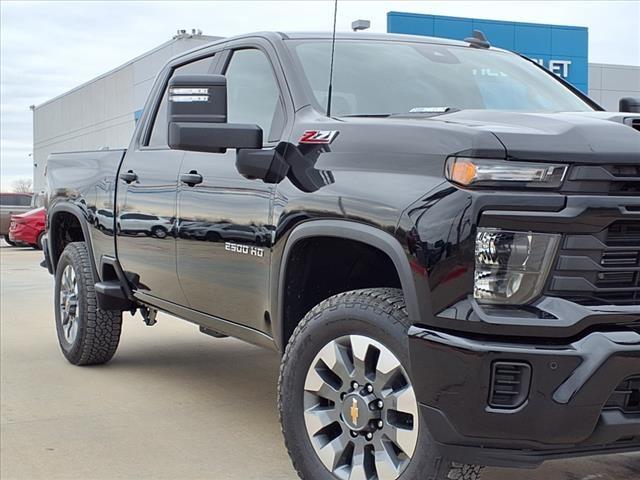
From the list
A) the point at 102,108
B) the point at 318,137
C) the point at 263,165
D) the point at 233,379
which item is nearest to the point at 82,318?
the point at 233,379

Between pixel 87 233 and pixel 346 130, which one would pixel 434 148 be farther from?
pixel 87 233

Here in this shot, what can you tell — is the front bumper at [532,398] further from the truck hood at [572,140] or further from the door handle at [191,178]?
the door handle at [191,178]

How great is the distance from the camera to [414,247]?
301 cm

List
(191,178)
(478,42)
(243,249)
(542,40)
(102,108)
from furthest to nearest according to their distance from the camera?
1. (102,108)
2. (542,40)
3. (478,42)
4. (191,178)
5. (243,249)

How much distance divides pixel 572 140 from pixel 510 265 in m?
0.46

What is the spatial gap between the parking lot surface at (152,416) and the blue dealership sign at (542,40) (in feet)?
59.5

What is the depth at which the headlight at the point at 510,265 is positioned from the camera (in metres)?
2.84

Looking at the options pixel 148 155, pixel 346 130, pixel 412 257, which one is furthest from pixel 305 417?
pixel 148 155

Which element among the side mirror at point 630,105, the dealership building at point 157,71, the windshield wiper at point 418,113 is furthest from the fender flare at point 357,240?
the dealership building at point 157,71

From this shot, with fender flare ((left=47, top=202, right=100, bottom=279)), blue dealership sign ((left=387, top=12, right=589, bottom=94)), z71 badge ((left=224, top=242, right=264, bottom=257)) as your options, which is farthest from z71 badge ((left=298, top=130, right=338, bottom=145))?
blue dealership sign ((left=387, top=12, right=589, bottom=94))

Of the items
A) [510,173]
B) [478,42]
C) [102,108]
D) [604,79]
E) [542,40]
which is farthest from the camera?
[102,108]

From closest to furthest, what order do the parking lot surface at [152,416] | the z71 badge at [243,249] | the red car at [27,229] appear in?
the z71 badge at [243,249]
the parking lot surface at [152,416]
the red car at [27,229]

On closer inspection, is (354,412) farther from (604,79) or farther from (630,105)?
(604,79)

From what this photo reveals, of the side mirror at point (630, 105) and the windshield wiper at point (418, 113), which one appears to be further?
the side mirror at point (630, 105)
